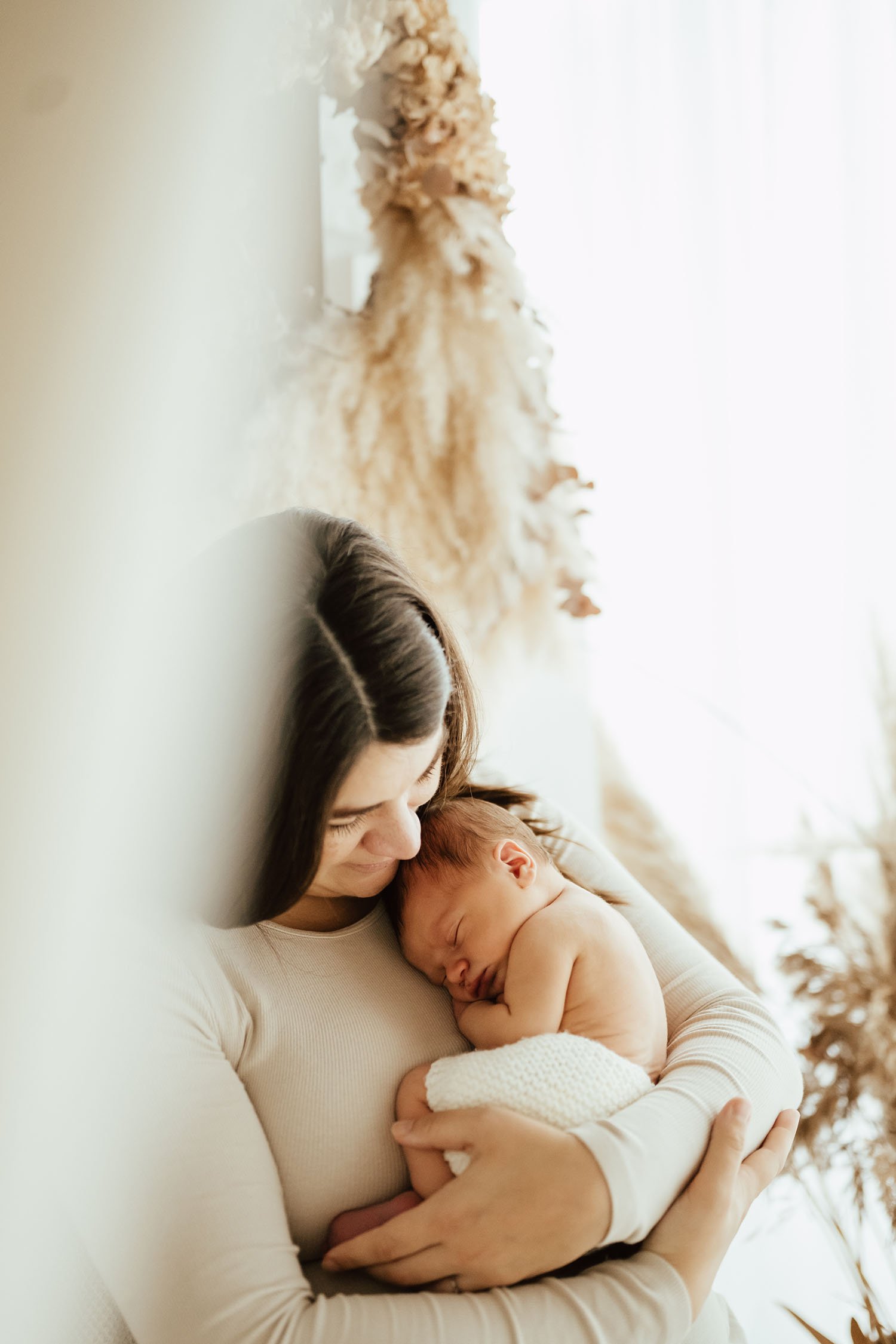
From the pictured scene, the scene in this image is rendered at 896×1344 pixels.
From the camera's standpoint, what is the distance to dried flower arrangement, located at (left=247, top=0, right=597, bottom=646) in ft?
5.32

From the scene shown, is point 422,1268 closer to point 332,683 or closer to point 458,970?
point 458,970

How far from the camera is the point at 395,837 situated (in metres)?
1.02

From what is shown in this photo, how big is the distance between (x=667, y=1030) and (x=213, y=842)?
58 cm

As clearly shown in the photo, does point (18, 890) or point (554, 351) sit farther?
point (554, 351)


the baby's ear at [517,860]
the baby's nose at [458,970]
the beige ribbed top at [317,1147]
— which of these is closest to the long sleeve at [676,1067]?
the beige ribbed top at [317,1147]

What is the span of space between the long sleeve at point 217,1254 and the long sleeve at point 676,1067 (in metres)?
0.07

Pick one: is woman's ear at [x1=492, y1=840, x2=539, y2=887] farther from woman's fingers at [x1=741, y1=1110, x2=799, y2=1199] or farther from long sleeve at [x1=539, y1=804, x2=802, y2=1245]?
woman's fingers at [x1=741, y1=1110, x2=799, y2=1199]

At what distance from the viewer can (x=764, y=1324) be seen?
5.84 feet

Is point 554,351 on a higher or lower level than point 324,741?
higher

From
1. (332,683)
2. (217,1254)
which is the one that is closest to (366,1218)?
(217,1254)

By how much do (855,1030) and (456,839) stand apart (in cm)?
90

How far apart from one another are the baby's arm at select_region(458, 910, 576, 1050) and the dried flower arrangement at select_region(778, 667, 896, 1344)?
Result: 771mm

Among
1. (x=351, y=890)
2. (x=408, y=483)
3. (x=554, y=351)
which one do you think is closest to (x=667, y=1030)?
(x=351, y=890)

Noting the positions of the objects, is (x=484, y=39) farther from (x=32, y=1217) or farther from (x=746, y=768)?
(x=32, y=1217)
